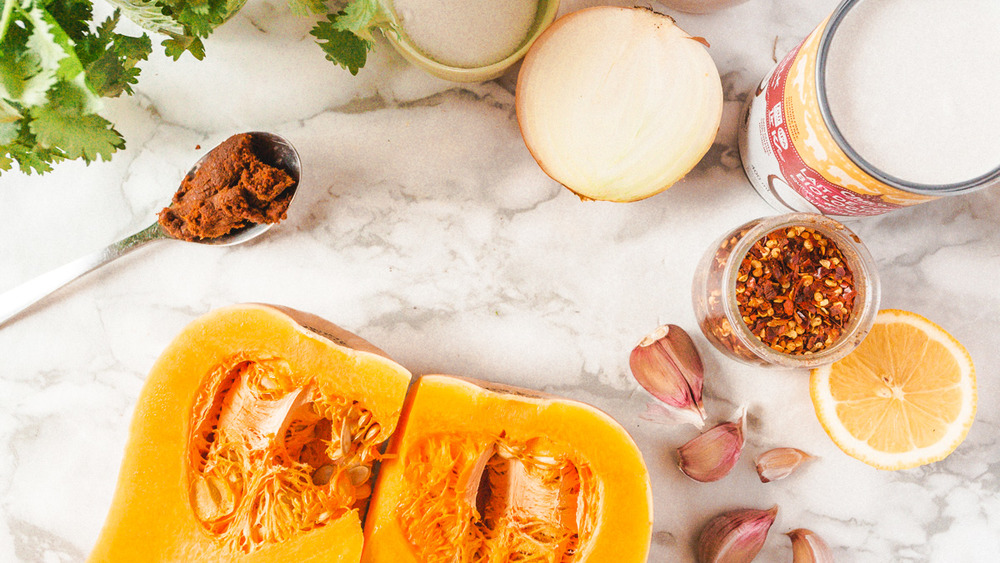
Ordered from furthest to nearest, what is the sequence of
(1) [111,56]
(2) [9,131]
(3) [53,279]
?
(3) [53,279] → (1) [111,56] → (2) [9,131]

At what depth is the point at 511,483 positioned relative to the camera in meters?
0.80

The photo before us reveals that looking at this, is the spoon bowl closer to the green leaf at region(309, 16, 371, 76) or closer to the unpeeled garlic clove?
the green leaf at region(309, 16, 371, 76)

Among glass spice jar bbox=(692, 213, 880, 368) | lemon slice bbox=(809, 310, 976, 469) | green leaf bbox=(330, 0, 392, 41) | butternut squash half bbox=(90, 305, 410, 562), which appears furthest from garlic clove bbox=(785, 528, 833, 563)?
green leaf bbox=(330, 0, 392, 41)

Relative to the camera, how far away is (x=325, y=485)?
2.49ft

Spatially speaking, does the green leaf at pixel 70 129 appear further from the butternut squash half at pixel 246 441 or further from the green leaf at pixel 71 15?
the butternut squash half at pixel 246 441

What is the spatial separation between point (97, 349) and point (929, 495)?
1252mm

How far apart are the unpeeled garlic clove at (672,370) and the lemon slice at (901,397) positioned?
0.17m

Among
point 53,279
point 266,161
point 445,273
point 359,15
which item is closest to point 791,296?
point 445,273

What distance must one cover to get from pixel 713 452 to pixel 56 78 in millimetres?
891

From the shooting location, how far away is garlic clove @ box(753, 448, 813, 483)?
852mm

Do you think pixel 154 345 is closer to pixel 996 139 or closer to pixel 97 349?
pixel 97 349

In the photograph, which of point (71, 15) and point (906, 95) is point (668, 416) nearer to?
point (906, 95)

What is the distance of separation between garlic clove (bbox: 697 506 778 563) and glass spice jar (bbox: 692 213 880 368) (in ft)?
0.77

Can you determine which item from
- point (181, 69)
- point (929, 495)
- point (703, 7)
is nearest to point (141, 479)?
point (181, 69)
